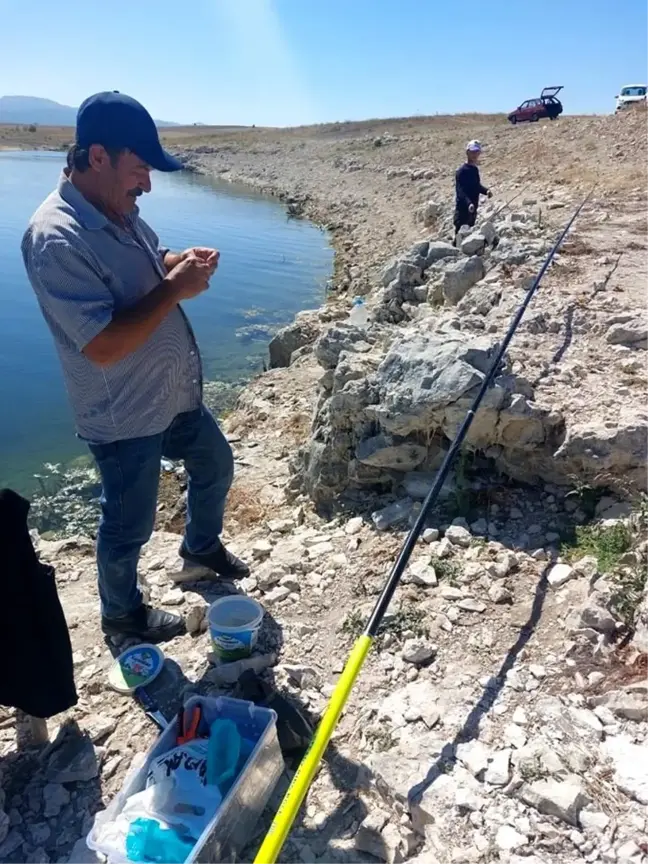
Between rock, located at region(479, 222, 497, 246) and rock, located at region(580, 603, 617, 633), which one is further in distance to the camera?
rock, located at region(479, 222, 497, 246)

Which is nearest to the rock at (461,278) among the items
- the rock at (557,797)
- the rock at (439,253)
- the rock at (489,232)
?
the rock at (489,232)

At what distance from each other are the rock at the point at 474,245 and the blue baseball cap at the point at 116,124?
24.0ft

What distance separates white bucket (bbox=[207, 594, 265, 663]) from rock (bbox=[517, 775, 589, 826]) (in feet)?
5.11

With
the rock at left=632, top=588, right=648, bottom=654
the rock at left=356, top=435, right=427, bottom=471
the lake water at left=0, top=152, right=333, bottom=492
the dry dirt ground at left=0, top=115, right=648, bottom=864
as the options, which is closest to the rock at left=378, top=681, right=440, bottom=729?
the dry dirt ground at left=0, top=115, right=648, bottom=864

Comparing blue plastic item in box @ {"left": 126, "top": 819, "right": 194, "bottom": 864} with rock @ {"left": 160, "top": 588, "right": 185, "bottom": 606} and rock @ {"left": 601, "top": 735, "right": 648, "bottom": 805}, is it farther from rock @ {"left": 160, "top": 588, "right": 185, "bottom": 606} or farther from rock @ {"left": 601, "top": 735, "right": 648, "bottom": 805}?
rock @ {"left": 160, "top": 588, "right": 185, "bottom": 606}

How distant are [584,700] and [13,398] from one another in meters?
10.1

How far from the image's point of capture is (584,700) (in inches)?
113

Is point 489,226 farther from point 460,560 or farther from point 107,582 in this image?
point 107,582

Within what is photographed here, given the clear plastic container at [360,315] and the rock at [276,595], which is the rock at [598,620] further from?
the clear plastic container at [360,315]

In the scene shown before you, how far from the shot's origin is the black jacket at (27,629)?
2676 mm

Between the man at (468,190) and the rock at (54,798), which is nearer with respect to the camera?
the rock at (54,798)

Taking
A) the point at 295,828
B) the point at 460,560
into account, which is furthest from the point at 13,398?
the point at 295,828

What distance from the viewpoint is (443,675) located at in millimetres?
3232

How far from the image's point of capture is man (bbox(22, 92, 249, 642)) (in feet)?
9.76
